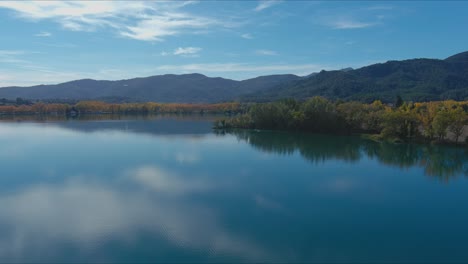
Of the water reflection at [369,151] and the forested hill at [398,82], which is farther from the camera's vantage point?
the forested hill at [398,82]

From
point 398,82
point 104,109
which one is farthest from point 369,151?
point 398,82

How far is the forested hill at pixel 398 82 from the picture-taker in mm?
88188

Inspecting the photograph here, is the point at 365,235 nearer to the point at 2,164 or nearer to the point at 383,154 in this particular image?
the point at 383,154

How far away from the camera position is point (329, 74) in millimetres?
119562

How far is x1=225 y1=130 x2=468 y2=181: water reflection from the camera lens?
2052 centimetres

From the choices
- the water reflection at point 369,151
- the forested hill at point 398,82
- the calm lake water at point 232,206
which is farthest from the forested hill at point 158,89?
the calm lake water at point 232,206

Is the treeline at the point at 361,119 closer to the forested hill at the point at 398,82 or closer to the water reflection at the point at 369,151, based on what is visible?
the water reflection at the point at 369,151

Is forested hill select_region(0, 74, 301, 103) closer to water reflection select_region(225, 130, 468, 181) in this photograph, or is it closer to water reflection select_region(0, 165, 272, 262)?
water reflection select_region(225, 130, 468, 181)

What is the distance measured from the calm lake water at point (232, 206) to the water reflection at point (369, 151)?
193 mm

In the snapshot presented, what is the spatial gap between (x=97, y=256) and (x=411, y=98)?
8163 centimetres

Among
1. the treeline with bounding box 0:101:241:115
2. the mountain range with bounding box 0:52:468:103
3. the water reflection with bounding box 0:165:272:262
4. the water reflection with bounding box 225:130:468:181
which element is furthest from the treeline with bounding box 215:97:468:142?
the mountain range with bounding box 0:52:468:103

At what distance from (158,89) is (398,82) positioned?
364ft

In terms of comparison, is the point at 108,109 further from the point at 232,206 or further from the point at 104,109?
the point at 232,206

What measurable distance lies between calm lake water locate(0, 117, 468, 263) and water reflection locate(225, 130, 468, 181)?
193 mm
